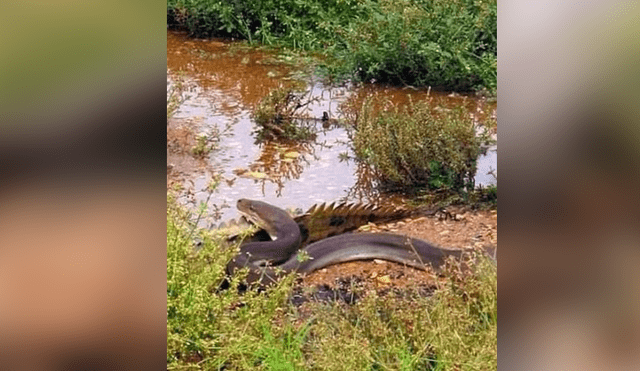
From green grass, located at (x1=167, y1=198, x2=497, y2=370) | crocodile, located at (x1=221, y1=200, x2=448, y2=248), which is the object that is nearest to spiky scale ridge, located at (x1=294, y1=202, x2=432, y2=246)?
crocodile, located at (x1=221, y1=200, x2=448, y2=248)

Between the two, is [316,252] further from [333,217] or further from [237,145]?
[237,145]

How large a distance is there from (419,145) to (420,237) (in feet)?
0.94

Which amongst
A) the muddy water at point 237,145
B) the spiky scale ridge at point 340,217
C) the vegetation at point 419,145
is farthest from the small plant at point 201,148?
the vegetation at point 419,145

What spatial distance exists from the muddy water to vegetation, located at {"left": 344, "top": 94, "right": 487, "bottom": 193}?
0.18 feet

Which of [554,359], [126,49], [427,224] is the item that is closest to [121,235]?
[126,49]

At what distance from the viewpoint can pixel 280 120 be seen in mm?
2920

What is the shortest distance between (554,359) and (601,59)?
686mm

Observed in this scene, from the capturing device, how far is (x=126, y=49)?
1.41m

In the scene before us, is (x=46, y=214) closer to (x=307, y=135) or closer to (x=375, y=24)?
(x=307, y=135)

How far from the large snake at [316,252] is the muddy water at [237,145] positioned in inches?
4.4

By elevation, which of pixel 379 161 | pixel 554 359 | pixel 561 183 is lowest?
pixel 554 359

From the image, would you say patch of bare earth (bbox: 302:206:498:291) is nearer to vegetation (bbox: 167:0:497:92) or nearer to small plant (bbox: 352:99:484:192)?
small plant (bbox: 352:99:484:192)

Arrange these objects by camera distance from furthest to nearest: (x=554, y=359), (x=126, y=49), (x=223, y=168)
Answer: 1. (x=223, y=168)
2. (x=554, y=359)
3. (x=126, y=49)

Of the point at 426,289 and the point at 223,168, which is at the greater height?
the point at 223,168
